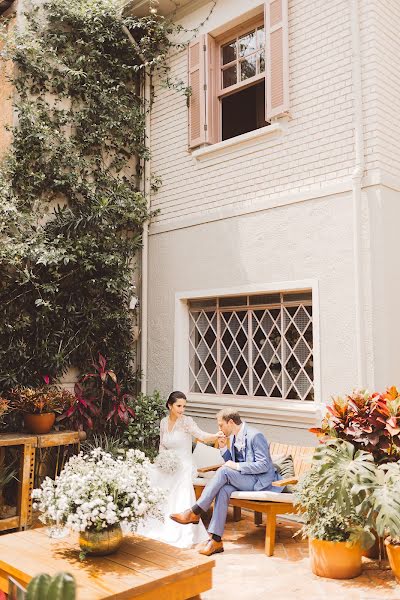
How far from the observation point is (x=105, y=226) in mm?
8117

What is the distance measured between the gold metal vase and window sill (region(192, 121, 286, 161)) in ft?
16.4

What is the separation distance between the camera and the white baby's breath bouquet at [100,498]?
3.88 m

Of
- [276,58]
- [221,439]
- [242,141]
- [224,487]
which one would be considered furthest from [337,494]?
[276,58]

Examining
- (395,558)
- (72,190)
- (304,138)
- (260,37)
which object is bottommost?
(395,558)

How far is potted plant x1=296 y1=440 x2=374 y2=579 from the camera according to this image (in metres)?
4.57

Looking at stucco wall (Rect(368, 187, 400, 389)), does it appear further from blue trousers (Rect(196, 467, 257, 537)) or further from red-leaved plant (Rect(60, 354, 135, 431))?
red-leaved plant (Rect(60, 354, 135, 431))

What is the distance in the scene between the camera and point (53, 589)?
7.57ft

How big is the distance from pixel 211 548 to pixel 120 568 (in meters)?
1.72

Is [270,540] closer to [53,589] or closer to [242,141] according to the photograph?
[53,589]

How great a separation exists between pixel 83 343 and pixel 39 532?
11.5ft

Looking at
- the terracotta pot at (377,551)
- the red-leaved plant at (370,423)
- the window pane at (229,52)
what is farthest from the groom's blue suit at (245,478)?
the window pane at (229,52)

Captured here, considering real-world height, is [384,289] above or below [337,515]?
above

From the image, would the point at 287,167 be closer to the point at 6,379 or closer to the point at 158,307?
the point at 158,307

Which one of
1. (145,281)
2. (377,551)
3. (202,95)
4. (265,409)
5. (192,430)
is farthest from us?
(145,281)
